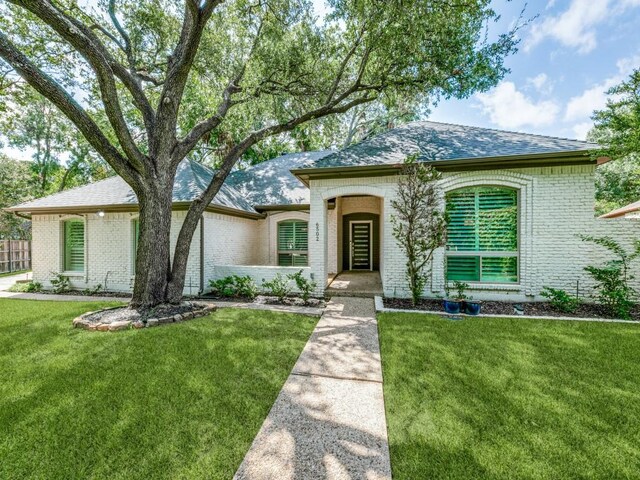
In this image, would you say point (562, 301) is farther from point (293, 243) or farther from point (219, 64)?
point (219, 64)

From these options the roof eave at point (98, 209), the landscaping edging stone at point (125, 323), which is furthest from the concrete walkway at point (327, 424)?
the roof eave at point (98, 209)

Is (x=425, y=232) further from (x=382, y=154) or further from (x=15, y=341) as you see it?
(x=15, y=341)

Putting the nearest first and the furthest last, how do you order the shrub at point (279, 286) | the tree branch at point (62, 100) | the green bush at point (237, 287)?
the tree branch at point (62, 100)
the shrub at point (279, 286)
the green bush at point (237, 287)

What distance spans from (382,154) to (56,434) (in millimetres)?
8091

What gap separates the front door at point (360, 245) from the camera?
12.6 metres

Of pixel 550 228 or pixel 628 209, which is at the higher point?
pixel 628 209

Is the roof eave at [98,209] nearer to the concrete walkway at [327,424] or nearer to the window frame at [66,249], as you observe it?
the window frame at [66,249]

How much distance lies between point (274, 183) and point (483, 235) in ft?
28.6

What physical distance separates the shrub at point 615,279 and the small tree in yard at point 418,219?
3372 mm

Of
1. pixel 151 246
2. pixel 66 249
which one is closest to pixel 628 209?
pixel 151 246

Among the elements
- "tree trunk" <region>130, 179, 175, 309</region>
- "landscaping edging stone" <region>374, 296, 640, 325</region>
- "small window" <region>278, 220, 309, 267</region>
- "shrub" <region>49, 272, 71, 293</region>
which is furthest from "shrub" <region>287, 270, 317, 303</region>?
"shrub" <region>49, 272, 71, 293</region>

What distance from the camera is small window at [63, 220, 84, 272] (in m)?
9.90

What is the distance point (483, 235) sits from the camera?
7473 millimetres

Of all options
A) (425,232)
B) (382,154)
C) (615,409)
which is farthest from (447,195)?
(615,409)
